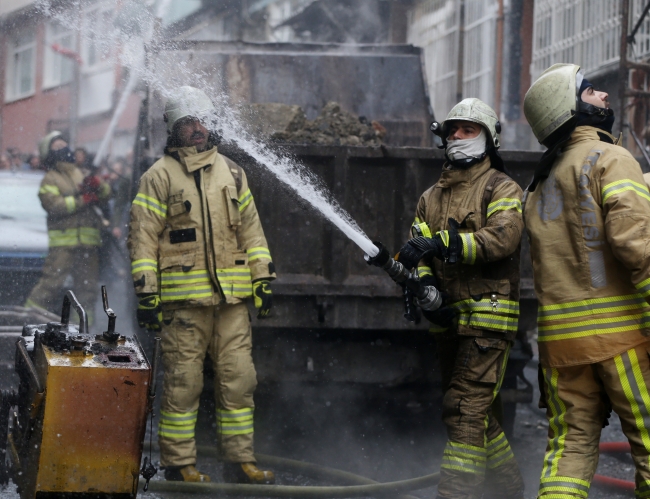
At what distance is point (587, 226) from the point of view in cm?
322

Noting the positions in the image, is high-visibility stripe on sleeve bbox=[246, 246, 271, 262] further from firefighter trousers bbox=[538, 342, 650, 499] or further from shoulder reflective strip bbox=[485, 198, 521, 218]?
firefighter trousers bbox=[538, 342, 650, 499]

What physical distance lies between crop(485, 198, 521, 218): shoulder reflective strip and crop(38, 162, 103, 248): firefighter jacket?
4.98 metres

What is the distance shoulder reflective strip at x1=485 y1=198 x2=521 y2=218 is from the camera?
12.9 feet

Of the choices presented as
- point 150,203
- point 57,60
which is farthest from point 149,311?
point 57,60

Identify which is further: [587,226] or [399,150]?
[399,150]

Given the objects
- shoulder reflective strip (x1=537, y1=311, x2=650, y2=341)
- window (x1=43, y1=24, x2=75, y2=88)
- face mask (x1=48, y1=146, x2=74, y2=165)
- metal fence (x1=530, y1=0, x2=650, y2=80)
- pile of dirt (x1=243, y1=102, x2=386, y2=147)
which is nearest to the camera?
shoulder reflective strip (x1=537, y1=311, x2=650, y2=341)

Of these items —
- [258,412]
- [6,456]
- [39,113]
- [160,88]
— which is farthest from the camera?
[39,113]

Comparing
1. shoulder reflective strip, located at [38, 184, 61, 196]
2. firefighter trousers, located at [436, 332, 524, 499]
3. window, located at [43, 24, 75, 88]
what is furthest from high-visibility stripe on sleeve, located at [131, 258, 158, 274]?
window, located at [43, 24, 75, 88]

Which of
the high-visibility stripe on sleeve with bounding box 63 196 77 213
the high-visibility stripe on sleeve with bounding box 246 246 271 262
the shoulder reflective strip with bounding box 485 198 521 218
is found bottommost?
the high-visibility stripe on sleeve with bounding box 246 246 271 262

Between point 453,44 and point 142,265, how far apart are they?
1186 centimetres

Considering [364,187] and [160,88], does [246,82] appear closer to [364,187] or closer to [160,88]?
[160,88]

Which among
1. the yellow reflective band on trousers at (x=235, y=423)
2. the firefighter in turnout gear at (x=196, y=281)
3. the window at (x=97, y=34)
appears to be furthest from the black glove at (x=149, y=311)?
the window at (x=97, y=34)

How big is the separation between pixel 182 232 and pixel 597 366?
2.23m

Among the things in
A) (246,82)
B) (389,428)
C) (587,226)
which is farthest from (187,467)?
(246,82)
